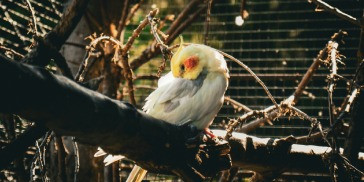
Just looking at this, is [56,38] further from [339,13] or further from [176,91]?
[339,13]

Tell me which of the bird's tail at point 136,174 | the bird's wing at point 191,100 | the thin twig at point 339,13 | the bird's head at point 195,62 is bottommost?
the bird's tail at point 136,174

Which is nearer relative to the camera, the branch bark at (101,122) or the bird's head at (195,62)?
the branch bark at (101,122)

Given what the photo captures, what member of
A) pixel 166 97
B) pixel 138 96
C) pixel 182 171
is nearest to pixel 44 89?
pixel 182 171

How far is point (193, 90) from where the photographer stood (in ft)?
4.35

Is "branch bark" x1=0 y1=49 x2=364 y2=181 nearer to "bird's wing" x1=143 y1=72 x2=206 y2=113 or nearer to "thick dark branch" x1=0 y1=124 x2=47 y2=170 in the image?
"thick dark branch" x1=0 y1=124 x2=47 y2=170

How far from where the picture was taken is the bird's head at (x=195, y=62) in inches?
52.7

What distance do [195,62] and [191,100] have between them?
0.11 metres

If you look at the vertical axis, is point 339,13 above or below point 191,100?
above

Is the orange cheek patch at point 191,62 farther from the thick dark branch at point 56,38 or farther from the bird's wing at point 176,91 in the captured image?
the thick dark branch at point 56,38

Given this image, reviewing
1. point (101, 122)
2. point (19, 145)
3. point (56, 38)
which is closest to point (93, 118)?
point (101, 122)

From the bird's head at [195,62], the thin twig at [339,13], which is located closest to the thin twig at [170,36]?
the bird's head at [195,62]

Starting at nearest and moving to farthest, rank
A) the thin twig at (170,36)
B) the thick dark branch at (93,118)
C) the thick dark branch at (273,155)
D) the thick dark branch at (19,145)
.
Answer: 1. the thick dark branch at (93,118)
2. the thick dark branch at (19,145)
3. the thick dark branch at (273,155)
4. the thin twig at (170,36)

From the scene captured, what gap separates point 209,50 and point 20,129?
3.29 feet

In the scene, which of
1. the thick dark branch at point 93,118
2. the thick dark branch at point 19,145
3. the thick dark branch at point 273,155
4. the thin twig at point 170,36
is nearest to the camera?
the thick dark branch at point 93,118
